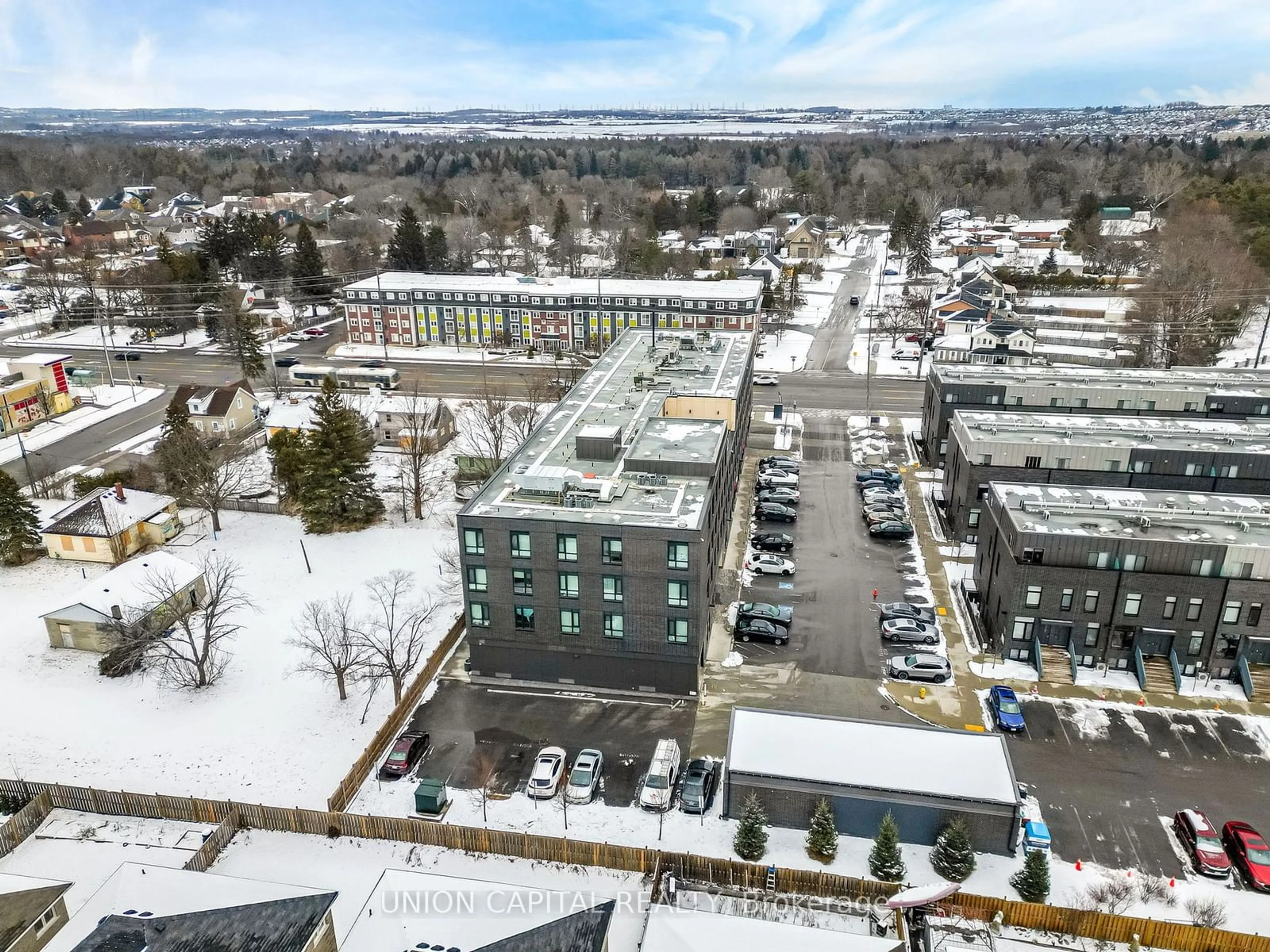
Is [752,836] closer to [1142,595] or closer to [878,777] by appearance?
[878,777]

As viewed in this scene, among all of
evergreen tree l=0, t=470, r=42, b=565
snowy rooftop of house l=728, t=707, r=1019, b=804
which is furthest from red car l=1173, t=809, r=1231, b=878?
evergreen tree l=0, t=470, r=42, b=565

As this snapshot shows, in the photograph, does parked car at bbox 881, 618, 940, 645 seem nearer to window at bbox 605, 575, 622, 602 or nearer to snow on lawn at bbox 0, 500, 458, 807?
window at bbox 605, 575, 622, 602

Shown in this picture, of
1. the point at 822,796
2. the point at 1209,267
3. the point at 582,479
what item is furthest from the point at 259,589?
the point at 1209,267

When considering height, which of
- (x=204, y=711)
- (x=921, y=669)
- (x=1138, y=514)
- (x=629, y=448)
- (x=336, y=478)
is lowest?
(x=204, y=711)

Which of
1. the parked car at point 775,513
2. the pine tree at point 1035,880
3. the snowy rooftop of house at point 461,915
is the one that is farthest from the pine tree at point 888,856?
the parked car at point 775,513

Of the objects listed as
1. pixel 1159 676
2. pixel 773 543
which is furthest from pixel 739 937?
pixel 773 543

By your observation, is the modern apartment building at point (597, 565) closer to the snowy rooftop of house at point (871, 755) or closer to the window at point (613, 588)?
the window at point (613, 588)
